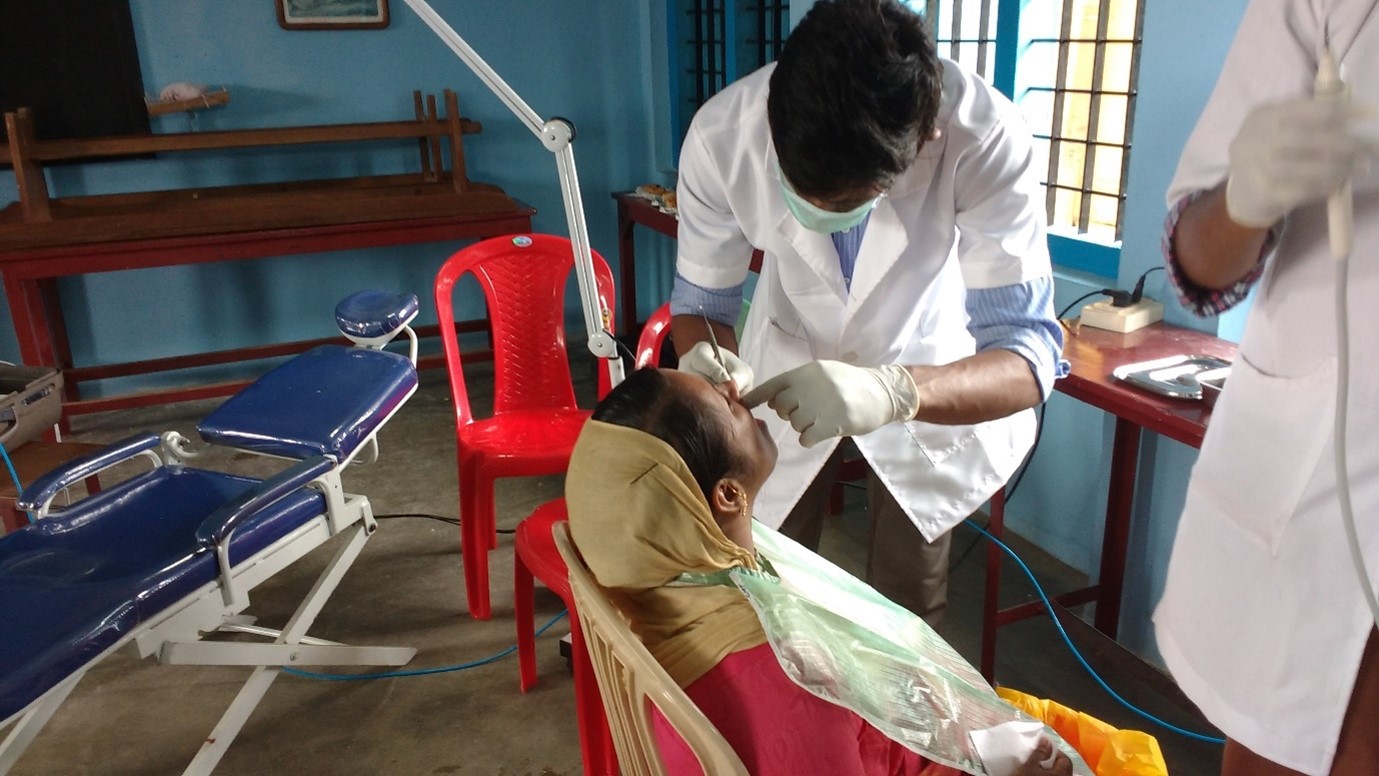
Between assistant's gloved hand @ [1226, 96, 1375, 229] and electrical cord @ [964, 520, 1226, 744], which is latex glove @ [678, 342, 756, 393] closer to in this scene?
assistant's gloved hand @ [1226, 96, 1375, 229]

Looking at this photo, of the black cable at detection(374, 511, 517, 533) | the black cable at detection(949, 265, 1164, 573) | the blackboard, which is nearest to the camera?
the black cable at detection(949, 265, 1164, 573)

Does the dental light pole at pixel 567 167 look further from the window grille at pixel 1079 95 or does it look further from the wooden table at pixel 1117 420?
the window grille at pixel 1079 95

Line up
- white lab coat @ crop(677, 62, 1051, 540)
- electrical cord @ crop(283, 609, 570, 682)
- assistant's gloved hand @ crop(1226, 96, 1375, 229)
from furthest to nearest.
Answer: electrical cord @ crop(283, 609, 570, 682)
white lab coat @ crop(677, 62, 1051, 540)
assistant's gloved hand @ crop(1226, 96, 1375, 229)

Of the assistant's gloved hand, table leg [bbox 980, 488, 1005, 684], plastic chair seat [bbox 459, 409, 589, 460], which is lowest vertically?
table leg [bbox 980, 488, 1005, 684]

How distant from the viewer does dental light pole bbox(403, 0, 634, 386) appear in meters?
1.40

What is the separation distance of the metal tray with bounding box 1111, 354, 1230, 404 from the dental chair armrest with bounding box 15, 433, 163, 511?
6.08ft

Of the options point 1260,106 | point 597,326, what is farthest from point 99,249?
point 1260,106

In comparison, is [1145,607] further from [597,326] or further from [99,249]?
[99,249]

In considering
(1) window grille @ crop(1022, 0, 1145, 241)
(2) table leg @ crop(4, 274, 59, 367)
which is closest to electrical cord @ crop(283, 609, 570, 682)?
(1) window grille @ crop(1022, 0, 1145, 241)

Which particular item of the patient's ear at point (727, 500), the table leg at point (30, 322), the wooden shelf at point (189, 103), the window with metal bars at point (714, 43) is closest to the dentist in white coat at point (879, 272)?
the patient's ear at point (727, 500)

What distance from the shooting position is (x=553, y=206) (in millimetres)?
4629

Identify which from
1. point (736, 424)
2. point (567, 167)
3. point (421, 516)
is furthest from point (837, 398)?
point (421, 516)

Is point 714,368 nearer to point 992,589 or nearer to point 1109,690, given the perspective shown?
point 992,589

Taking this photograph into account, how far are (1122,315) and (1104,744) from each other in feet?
3.26
